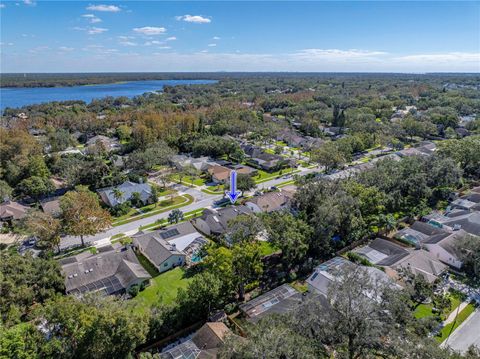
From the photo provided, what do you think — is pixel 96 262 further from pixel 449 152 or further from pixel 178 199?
pixel 449 152

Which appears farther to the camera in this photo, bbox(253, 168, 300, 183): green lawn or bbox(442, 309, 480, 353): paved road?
bbox(253, 168, 300, 183): green lawn

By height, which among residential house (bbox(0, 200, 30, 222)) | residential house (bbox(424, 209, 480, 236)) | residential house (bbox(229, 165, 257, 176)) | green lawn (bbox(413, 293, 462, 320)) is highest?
residential house (bbox(229, 165, 257, 176))

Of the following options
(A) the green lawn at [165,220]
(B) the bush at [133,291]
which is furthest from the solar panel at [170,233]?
(B) the bush at [133,291]

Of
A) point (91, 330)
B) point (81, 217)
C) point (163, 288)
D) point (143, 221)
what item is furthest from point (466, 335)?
point (81, 217)

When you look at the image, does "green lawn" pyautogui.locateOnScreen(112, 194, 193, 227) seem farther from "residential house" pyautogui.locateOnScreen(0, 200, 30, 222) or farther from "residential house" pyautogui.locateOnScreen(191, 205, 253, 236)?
"residential house" pyautogui.locateOnScreen(0, 200, 30, 222)

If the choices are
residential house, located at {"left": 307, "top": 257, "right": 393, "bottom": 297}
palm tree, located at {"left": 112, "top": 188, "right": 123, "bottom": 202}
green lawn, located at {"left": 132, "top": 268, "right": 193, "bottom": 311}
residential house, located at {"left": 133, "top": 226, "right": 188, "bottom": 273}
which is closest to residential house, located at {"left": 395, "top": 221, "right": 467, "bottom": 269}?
residential house, located at {"left": 307, "top": 257, "right": 393, "bottom": 297}

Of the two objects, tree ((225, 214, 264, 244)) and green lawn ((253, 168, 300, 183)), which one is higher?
tree ((225, 214, 264, 244))

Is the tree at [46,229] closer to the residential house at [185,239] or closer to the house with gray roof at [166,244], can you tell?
the house with gray roof at [166,244]

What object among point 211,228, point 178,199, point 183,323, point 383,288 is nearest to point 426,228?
point 383,288

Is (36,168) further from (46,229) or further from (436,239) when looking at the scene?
(436,239)
